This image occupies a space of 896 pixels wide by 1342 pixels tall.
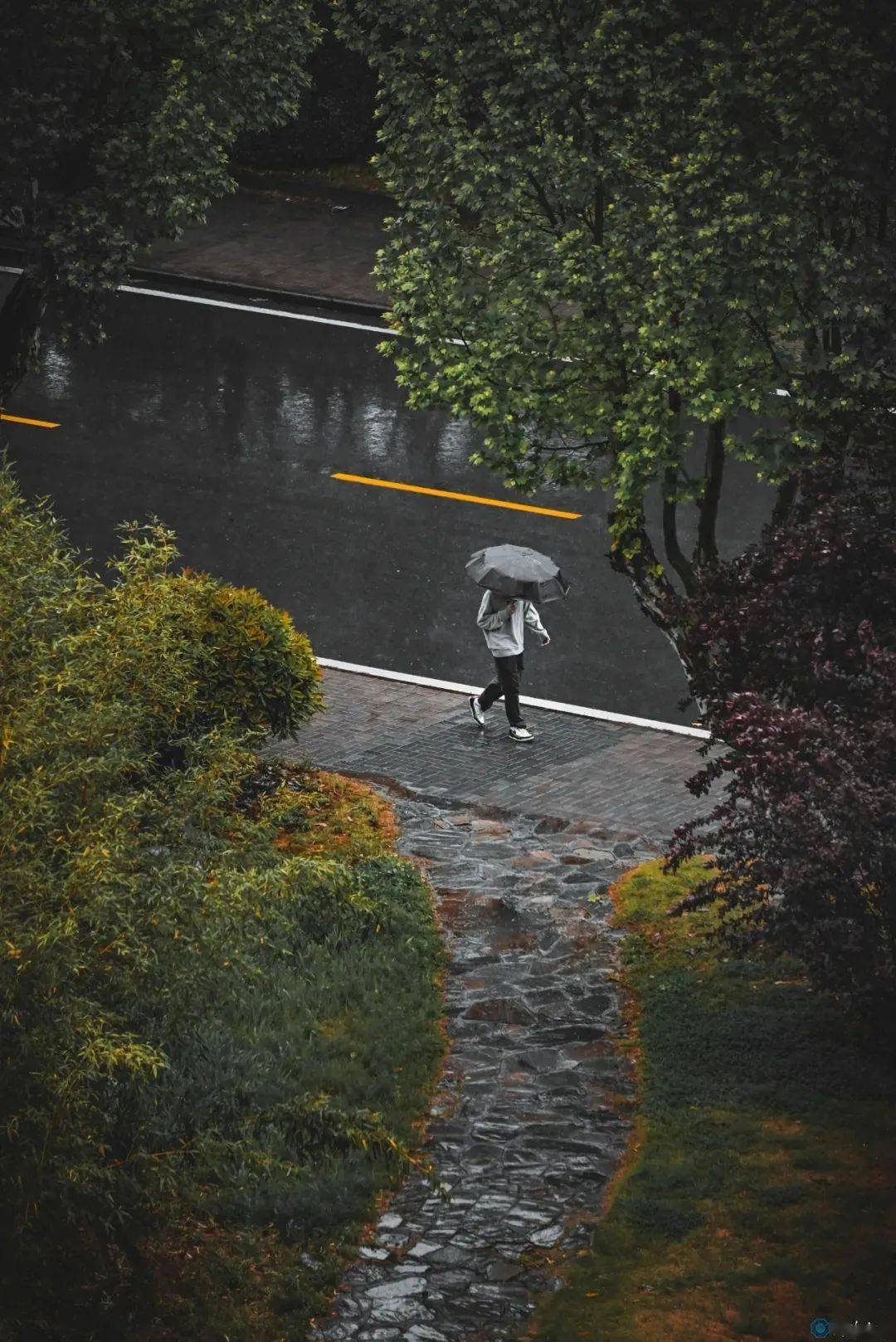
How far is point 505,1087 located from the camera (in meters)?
11.0

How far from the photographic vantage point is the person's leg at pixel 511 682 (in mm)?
15750

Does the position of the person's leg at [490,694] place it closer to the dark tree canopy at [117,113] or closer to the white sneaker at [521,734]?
the white sneaker at [521,734]

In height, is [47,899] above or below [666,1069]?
above

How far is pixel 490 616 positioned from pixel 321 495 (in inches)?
208

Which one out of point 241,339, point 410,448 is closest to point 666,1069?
point 410,448

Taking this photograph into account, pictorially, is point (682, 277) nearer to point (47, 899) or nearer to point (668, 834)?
point (668, 834)

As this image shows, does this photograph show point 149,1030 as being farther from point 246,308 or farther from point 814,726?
point 246,308

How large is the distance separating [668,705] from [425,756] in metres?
2.51

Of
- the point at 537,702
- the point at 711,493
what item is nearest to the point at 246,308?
the point at 537,702

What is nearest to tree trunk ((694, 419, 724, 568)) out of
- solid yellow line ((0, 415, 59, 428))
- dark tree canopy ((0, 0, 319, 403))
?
dark tree canopy ((0, 0, 319, 403))

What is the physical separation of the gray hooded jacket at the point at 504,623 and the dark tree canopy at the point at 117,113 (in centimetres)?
404

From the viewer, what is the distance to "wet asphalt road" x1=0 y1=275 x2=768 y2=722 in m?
17.8

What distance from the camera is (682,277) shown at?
11.4 metres

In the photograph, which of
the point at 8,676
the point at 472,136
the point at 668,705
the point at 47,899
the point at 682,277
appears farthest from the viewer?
the point at 668,705
